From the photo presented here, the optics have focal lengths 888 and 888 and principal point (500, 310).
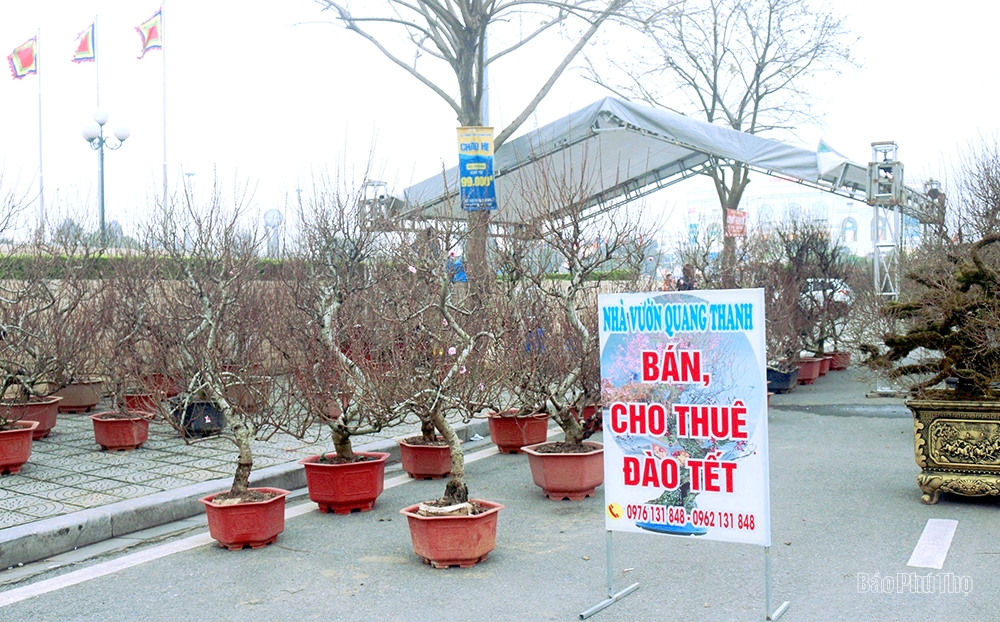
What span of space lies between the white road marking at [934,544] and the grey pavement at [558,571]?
0.07 metres

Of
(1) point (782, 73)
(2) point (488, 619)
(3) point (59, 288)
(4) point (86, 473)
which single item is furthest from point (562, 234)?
(1) point (782, 73)

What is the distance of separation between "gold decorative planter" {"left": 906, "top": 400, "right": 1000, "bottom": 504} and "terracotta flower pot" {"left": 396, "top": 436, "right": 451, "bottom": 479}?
4.35m

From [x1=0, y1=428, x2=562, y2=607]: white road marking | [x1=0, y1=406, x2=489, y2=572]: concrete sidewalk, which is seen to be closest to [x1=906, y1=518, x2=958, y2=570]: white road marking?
[x1=0, y1=406, x2=489, y2=572]: concrete sidewalk

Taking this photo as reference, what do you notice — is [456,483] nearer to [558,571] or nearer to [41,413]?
[558,571]

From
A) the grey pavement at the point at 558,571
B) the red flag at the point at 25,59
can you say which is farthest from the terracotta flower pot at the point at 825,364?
the red flag at the point at 25,59

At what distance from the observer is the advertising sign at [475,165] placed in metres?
13.6

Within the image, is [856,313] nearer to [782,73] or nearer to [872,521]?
[872,521]

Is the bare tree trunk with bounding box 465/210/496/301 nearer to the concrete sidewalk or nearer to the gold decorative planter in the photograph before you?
the concrete sidewalk

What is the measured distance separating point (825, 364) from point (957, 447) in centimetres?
1228

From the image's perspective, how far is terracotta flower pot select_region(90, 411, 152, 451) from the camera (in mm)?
9945

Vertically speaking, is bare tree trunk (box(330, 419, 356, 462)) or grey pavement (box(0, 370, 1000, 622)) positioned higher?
bare tree trunk (box(330, 419, 356, 462))

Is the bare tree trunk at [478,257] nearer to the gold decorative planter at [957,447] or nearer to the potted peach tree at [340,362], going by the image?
the potted peach tree at [340,362]

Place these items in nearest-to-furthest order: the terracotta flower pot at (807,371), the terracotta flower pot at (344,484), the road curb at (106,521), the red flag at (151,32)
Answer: the road curb at (106,521) → the terracotta flower pot at (344,484) → the terracotta flower pot at (807,371) → the red flag at (151,32)

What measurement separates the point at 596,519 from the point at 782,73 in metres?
23.6
